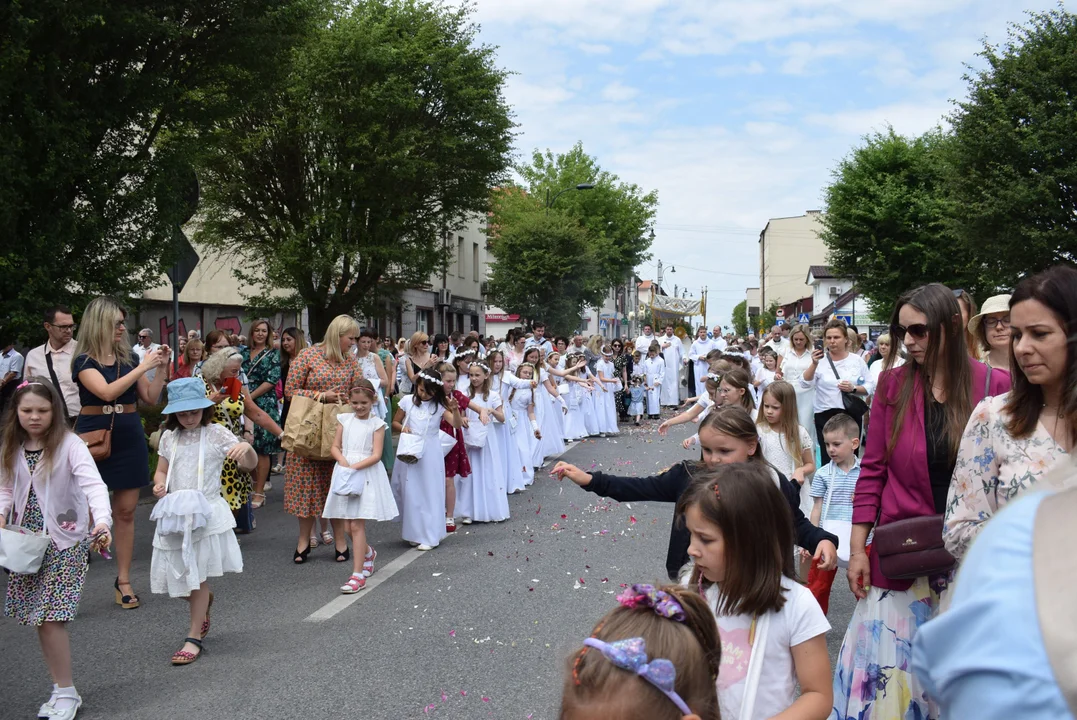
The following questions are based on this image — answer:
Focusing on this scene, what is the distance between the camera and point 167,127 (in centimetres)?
1227

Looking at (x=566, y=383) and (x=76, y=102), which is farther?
(x=566, y=383)

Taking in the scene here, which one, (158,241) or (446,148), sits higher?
(446,148)

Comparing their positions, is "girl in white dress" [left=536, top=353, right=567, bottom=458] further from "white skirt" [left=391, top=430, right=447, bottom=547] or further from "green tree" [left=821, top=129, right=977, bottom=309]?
"green tree" [left=821, top=129, right=977, bottom=309]

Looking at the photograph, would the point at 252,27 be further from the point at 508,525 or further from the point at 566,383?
the point at 566,383

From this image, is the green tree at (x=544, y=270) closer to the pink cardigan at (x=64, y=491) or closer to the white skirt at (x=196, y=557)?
the white skirt at (x=196, y=557)

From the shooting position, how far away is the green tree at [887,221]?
123ft

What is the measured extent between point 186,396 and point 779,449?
12.3ft

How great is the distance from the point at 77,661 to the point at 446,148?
71.5 feet

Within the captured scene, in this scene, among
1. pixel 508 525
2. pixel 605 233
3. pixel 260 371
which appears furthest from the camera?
pixel 605 233

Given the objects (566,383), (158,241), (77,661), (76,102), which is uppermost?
(76,102)

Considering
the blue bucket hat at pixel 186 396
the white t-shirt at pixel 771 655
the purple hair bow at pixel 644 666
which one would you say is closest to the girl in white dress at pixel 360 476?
the blue bucket hat at pixel 186 396

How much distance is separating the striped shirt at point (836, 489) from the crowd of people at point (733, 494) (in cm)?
1

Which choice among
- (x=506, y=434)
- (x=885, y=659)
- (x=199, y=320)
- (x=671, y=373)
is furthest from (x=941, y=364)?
(x=199, y=320)

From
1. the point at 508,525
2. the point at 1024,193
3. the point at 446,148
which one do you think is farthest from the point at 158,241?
the point at 1024,193
